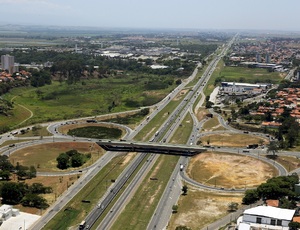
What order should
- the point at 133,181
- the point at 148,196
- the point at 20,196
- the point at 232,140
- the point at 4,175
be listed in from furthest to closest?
the point at 232,140 < the point at 133,181 < the point at 4,175 < the point at 148,196 < the point at 20,196

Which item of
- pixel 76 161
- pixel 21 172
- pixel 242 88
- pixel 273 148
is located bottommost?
pixel 76 161

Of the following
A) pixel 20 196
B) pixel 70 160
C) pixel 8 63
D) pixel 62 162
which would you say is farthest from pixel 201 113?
pixel 8 63

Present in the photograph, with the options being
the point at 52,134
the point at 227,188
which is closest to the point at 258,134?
the point at 227,188

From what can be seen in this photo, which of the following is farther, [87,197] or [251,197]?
[87,197]

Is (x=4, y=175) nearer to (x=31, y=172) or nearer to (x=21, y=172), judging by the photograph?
(x=21, y=172)

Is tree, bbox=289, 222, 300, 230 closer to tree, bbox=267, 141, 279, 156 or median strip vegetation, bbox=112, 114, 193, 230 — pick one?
median strip vegetation, bbox=112, 114, 193, 230

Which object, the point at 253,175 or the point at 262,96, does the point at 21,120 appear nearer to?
the point at 253,175

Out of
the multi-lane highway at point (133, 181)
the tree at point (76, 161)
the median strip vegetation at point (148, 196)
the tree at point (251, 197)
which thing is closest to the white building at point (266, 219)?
the tree at point (251, 197)
